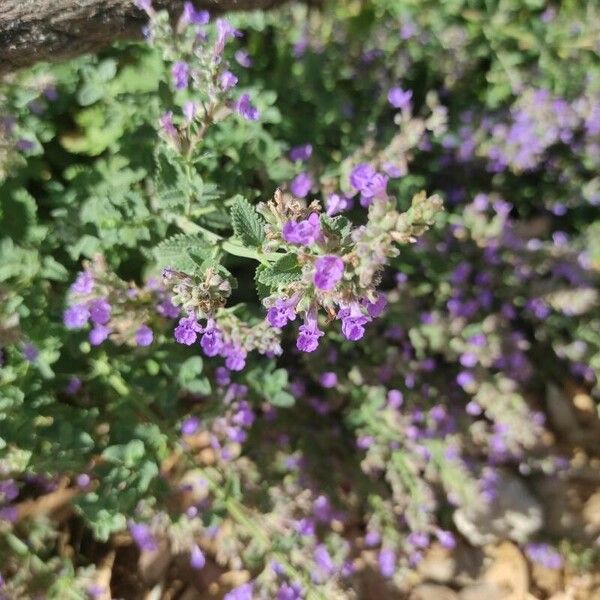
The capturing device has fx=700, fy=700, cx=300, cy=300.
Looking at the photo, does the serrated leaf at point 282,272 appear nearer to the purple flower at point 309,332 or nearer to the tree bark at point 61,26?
the purple flower at point 309,332

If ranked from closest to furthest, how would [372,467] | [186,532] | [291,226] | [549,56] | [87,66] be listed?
[291,226], [186,532], [87,66], [372,467], [549,56]

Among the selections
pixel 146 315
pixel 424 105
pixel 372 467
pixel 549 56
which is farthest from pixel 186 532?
pixel 549 56

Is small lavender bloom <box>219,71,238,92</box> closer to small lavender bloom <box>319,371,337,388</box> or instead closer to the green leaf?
the green leaf

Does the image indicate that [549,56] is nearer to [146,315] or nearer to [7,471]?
[146,315]

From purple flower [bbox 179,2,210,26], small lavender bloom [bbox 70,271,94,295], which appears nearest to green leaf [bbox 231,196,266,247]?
small lavender bloom [bbox 70,271,94,295]

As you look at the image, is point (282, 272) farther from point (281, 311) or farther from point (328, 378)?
point (328, 378)

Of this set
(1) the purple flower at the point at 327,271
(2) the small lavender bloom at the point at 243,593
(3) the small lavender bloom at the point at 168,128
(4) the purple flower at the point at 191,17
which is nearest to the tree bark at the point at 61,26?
(4) the purple flower at the point at 191,17

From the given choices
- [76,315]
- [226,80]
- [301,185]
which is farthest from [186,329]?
[301,185]
